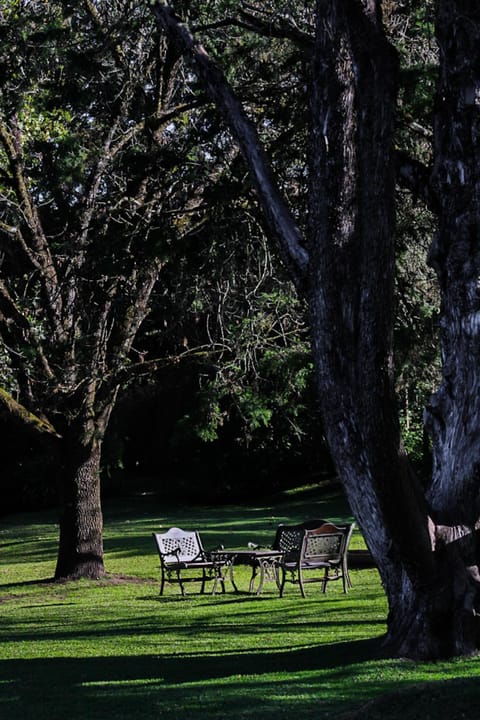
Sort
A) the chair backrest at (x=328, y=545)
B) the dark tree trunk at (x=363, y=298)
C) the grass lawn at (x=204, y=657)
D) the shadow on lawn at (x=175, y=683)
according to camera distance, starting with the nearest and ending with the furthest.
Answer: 1. the grass lawn at (x=204, y=657)
2. the shadow on lawn at (x=175, y=683)
3. the dark tree trunk at (x=363, y=298)
4. the chair backrest at (x=328, y=545)

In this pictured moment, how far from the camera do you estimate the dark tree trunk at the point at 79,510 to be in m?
21.1

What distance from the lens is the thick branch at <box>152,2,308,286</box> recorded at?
10.5 metres

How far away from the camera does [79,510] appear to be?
21219mm

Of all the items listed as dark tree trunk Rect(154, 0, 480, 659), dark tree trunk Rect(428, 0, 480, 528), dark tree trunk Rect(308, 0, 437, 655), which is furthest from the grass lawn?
dark tree trunk Rect(428, 0, 480, 528)

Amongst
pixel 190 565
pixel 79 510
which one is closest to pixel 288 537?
pixel 190 565

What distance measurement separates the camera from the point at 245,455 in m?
44.7

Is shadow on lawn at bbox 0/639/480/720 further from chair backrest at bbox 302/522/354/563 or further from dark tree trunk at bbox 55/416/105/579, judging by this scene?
dark tree trunk at bbox 55/416/105/579

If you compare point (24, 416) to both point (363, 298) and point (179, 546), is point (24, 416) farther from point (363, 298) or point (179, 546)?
point (363, 298)

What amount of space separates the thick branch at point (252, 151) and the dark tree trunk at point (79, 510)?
10674 mm

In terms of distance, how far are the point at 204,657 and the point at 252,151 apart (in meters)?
5.24

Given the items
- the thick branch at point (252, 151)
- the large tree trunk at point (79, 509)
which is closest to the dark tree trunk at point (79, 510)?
the large tree trunk at point (79, 509)

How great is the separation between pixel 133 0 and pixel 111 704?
10842 millimetres

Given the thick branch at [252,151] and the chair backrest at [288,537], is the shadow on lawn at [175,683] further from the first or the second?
the chair backrest at [288,537]

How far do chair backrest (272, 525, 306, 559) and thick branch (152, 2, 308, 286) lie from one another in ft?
28.3
